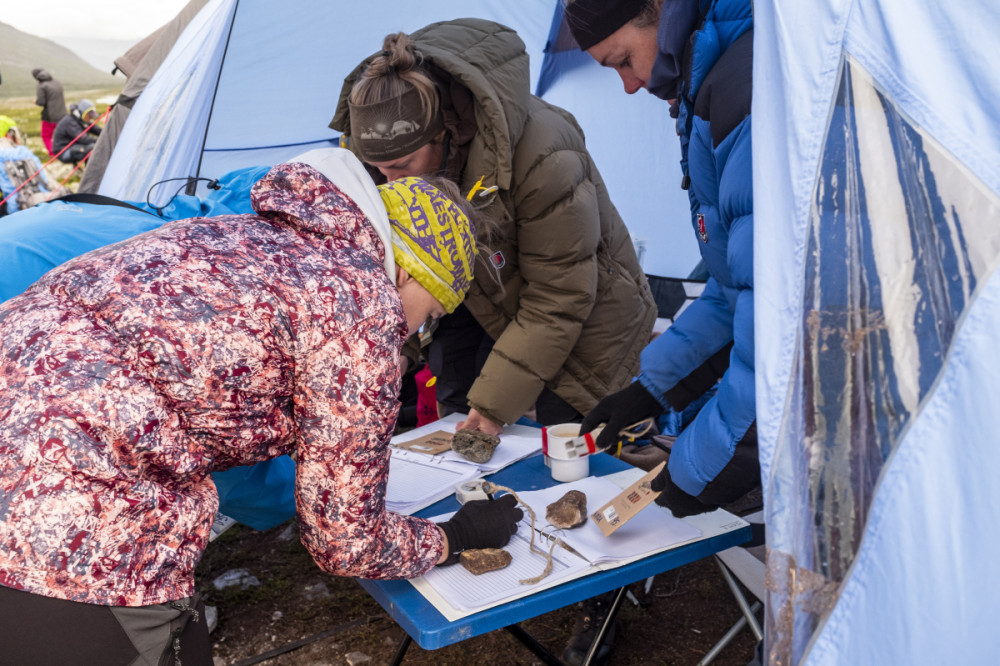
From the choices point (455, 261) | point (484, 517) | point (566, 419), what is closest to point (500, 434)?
point (566, 419)

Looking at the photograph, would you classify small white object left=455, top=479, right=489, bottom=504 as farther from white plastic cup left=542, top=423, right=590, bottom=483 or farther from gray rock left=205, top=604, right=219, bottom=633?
gray rock left=205, top=604, right=219, bottom=633

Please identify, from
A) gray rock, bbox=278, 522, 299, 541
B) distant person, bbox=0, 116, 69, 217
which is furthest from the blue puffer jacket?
distant person, bbox=0, 116, 69, 217

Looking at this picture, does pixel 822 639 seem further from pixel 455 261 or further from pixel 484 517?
pixel 455 261

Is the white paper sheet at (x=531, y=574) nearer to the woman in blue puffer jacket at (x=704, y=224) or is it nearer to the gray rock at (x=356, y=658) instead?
the woman in blue puffer jacket at (x=704, y=224)

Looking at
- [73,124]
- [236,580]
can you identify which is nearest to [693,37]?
[236,580]

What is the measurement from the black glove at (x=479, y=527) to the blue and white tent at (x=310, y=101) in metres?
2.32

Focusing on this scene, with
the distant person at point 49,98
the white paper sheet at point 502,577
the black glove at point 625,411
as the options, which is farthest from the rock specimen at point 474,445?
the distant person at point 49,98

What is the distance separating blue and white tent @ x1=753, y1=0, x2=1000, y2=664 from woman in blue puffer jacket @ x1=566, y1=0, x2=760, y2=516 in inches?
6.3

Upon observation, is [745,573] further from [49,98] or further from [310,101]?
[49,98]

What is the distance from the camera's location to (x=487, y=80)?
2.11m

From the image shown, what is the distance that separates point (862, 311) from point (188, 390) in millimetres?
872

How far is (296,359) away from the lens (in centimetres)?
109

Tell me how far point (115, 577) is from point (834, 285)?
3.20 feet

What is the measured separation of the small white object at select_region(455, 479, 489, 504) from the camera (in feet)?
5.52
